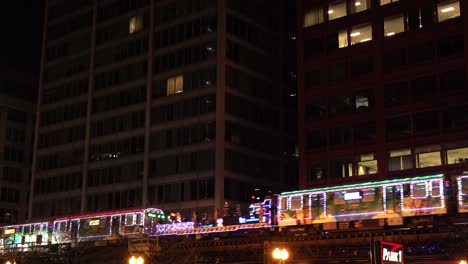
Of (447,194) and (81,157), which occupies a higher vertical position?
(81,157)

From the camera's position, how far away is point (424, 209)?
135 feet

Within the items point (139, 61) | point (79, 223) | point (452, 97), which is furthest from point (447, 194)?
point (139, 61)

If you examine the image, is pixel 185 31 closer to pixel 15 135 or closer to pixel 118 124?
pixel 118 124

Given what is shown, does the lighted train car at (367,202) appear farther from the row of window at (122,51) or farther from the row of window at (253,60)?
the row of window at (122,51)

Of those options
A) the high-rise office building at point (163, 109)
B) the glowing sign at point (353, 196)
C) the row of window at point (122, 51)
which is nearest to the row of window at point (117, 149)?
the high-rise office building at point (163, 109)

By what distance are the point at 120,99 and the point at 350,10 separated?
37.8m

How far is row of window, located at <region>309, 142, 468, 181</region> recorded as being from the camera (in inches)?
2601

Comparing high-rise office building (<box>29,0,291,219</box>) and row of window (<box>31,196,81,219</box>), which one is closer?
high-rise office building (<box>29,0,291,219</box>)

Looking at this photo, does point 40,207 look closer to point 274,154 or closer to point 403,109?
point 274,154

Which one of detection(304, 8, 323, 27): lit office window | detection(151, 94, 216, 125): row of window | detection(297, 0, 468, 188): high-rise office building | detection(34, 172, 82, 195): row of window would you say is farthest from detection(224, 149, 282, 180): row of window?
detection(34, 172, 82, 195): row of window

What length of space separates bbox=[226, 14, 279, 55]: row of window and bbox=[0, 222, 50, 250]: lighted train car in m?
34.2

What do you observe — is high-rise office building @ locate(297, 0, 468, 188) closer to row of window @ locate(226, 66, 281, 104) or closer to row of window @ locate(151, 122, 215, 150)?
row of window @ locate(226, 66, 281, 104)

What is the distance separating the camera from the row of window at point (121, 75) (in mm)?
96562

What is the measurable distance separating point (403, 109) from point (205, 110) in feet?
88.3
